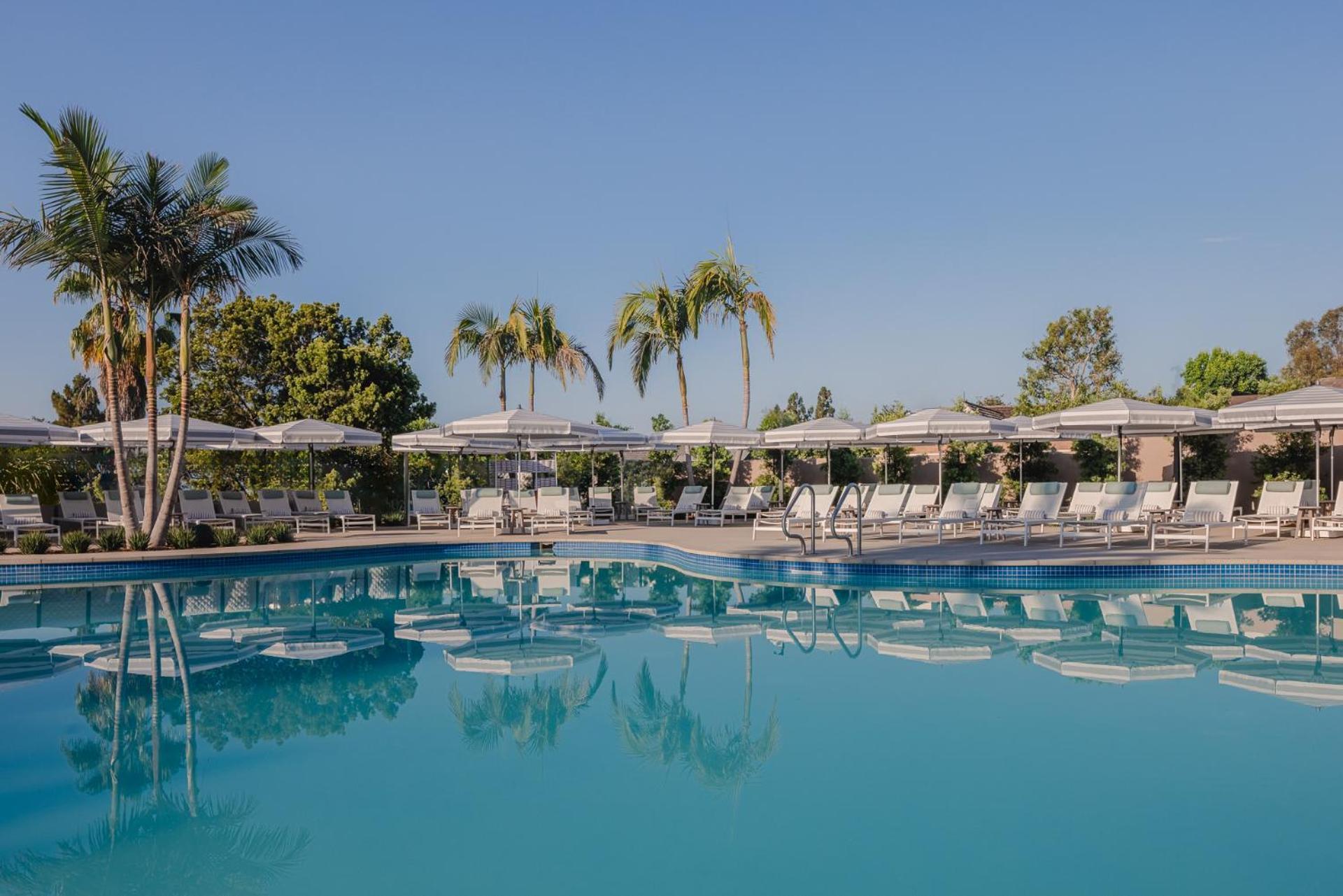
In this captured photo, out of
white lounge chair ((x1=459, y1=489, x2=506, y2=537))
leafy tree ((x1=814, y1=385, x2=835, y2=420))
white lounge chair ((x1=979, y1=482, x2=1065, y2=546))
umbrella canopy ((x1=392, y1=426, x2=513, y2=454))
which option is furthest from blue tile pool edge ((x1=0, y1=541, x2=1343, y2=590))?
leafy tree ((x1=814, y1=385, x2=835, y2=420))

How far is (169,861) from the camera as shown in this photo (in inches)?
154

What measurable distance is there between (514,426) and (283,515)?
16.1ft

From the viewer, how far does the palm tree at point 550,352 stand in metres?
22.1

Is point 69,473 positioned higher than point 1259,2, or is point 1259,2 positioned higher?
point 1259,2

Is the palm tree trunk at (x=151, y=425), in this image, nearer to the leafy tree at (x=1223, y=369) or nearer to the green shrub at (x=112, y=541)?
the green shrub at (x=112, y=541)

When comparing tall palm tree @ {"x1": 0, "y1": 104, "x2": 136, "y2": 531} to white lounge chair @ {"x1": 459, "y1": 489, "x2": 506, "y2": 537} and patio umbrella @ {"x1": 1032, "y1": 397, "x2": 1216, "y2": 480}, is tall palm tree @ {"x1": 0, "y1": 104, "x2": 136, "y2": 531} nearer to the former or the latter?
white lounge chair @ {"x1": 459, "y1": 489, "x2": 506, "y2": 537}

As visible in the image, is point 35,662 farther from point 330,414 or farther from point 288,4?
point 330,414

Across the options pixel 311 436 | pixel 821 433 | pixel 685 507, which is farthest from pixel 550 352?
pixel 821 433

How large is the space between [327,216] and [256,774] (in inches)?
670

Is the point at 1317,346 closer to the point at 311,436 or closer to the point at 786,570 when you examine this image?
the point at 786,570

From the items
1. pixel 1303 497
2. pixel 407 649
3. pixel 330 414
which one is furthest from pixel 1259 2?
pixel 330 414

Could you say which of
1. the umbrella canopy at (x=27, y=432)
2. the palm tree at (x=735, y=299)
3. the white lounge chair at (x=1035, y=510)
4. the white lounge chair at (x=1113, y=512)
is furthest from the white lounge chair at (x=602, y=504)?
the umbrella canopy at (x=27, y=432)

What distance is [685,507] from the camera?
Result: 19.4 metres

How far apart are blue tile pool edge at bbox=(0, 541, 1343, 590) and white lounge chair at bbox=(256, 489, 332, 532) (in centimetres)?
286
